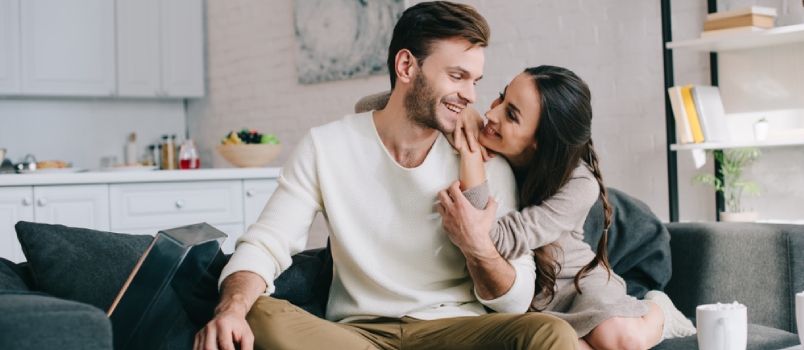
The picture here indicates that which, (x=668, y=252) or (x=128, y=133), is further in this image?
(x=128, y=133)

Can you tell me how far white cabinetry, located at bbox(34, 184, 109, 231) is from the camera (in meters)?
3.37

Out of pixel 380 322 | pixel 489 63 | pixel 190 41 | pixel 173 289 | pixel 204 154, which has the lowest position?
pixel 380 322

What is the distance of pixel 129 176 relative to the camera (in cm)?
354

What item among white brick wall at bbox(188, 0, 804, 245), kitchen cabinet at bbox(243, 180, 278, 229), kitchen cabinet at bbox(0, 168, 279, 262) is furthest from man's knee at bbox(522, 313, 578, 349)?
kitchen cabinet at bbox(243, 180, 278, 229)

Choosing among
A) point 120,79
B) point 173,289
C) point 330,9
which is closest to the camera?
point 173,289

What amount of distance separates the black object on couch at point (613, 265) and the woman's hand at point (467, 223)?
1.49 ft

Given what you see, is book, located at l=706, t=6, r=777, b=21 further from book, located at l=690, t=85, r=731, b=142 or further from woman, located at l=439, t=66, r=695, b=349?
woman, located at l=439, t=66, r=695, b=349

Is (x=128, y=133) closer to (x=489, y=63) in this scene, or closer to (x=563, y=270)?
(x=489, y=63)

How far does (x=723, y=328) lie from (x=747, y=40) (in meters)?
1.59

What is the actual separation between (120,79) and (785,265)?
423cm

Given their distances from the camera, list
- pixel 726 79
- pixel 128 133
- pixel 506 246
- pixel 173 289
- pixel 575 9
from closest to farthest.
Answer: pixel 173 289
pixel 506 246
pixel 726 79
pixel 575 9
pixel 128 133

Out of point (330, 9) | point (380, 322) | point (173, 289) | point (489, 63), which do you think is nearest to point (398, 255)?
point (380, 322)

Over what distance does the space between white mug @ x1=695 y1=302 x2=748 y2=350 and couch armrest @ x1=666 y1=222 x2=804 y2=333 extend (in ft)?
2.31

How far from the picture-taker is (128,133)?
549 cm
